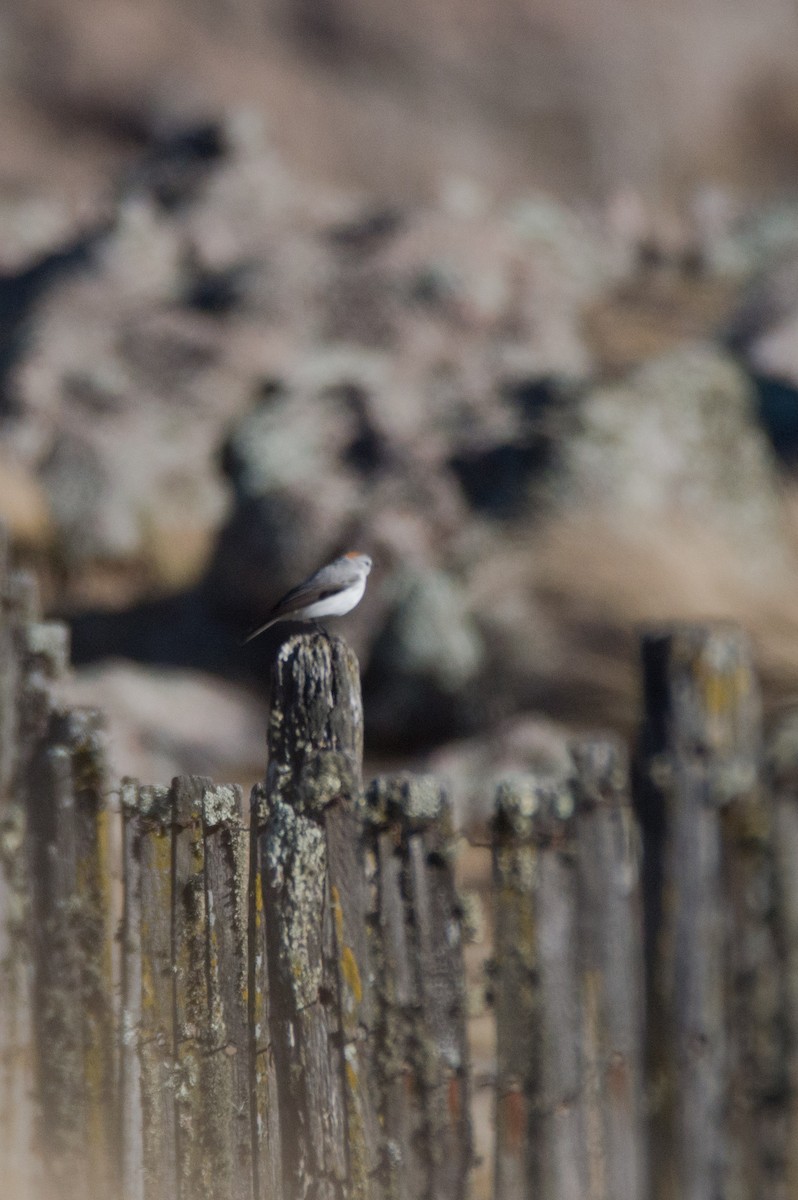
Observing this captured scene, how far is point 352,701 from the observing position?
3.41 metres

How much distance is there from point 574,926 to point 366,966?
58 centimetres

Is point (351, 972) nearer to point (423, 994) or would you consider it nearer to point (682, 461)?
point (423, 994)

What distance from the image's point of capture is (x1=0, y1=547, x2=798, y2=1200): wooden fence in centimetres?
276

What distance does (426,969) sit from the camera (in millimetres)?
3166

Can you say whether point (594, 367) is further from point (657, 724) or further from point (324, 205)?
point (657, 724)

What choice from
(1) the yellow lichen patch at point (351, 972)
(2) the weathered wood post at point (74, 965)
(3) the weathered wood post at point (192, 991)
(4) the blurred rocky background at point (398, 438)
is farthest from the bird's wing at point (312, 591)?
(4) the blurred rocky background at point (398, 438)

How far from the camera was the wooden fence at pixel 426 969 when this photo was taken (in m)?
2.76

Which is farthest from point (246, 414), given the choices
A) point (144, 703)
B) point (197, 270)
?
point (144, 703)

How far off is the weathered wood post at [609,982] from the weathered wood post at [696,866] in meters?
0.11

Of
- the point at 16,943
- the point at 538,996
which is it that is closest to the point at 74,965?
the point at 16,943

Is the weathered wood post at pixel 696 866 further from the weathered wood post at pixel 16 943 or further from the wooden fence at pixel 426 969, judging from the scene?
the weathered wood post at pixel 16 943

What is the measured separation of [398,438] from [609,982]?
9.98 metres

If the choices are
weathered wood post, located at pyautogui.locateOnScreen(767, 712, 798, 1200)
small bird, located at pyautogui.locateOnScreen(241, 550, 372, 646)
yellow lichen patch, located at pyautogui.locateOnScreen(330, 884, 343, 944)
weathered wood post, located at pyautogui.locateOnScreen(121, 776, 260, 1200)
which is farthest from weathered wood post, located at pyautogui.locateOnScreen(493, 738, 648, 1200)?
small bird, located at pyautogui.locateOnScreen(241, 550, 372, 646)

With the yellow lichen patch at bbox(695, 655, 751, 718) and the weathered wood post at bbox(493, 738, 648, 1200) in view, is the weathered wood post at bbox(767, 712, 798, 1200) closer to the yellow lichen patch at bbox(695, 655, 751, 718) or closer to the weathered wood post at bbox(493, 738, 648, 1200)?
the yellow lichen patch at bbox(695, 655, 751, 718)
